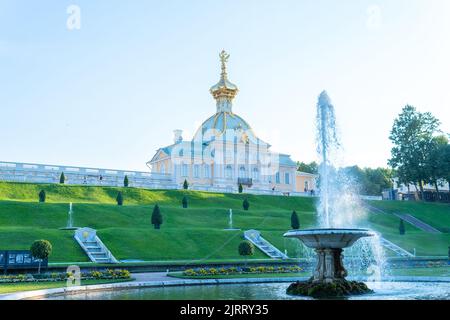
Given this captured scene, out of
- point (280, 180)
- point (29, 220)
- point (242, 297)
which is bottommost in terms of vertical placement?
point (242, 297)

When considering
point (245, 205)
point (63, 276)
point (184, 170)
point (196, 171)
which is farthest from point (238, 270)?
point (196, 171)

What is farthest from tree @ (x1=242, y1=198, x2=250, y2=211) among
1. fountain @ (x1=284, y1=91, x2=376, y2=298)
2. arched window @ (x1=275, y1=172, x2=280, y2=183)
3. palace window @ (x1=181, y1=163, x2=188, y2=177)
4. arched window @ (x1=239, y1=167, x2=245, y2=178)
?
fountain @ (x1=284, y1=91, x2=376, y2=298)

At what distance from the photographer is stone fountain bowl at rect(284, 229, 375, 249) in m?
16.7

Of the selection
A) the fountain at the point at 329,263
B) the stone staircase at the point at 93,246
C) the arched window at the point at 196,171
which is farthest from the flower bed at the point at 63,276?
the arched window at the point at 196,171

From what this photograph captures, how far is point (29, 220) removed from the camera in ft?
130

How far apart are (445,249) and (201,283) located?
27620 mm

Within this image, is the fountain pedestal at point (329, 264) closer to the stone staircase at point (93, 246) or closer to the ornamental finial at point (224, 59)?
the stone staircase at point (93, 246)

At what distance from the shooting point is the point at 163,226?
42750 mm

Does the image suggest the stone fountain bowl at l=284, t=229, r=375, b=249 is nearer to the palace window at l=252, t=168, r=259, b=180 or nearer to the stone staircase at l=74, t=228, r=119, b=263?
the stone staircase at l=74, t=228, r=119, b=263

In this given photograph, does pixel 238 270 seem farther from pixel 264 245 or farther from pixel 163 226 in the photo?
pixel 163 226

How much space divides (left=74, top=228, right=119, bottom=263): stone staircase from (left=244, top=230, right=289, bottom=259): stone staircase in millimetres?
10759

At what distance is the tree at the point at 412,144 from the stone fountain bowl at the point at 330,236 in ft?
184
